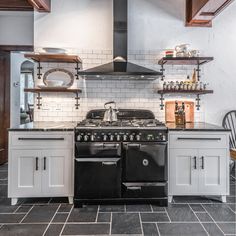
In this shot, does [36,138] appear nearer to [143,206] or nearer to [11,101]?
[143,206]

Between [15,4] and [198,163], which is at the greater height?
[15,4]

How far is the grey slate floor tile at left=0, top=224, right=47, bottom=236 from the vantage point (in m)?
2.17

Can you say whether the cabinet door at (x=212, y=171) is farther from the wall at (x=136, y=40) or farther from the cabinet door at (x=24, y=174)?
the cabinet door at (x=24, y=174)

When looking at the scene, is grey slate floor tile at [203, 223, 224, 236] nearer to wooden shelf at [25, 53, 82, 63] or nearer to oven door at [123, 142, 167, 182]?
oven door at [123, 142, 167, 182]

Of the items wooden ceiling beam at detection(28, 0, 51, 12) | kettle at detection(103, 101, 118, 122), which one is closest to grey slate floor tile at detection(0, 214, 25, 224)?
kettle at detection(103, 101, 118, 122)

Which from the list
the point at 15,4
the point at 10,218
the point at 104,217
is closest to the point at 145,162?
the point at 104,217

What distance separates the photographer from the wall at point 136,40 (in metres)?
3.51

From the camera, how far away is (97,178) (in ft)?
8.85

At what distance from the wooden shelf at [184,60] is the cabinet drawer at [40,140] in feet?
5.07

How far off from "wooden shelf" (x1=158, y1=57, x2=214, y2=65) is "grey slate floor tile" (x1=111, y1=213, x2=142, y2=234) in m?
1.89

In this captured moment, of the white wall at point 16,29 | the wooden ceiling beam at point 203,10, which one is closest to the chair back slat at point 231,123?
the wooden ceiling beam at point 203,10

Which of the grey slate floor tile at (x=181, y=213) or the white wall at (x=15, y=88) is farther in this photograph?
the white wall at (x=15, y=88)

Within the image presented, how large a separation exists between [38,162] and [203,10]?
259cm

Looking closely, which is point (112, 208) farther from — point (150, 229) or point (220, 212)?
point (220, 212)
